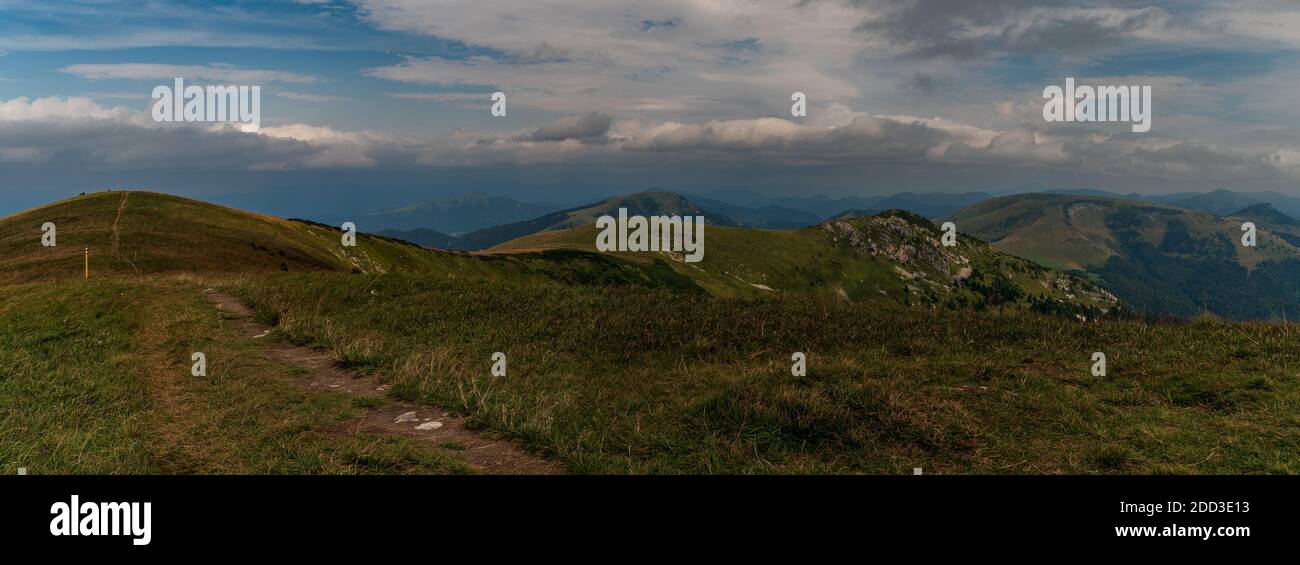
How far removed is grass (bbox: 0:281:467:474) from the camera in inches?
336

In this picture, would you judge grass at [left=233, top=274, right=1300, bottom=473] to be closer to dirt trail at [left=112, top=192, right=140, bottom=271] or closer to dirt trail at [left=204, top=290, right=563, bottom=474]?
dirt trail at [left=204, top=290, right=563, bottom=474]

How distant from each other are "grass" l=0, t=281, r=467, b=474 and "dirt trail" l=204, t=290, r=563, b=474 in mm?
421

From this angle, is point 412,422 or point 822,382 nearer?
point 412,422

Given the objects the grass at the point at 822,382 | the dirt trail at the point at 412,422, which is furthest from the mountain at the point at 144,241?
the dirt trail at the point at 412,422

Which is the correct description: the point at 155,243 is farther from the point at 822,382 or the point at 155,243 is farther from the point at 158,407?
the point at 822,382

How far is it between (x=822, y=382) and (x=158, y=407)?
13228mm

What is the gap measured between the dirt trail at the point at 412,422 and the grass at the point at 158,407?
0.42 m

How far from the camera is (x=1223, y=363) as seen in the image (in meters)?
13.9

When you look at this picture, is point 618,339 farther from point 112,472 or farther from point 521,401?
point 112,472

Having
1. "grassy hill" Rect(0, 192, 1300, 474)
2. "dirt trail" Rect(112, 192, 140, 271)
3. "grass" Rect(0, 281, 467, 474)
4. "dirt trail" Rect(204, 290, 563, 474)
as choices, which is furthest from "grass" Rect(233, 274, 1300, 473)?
"dirt trail" Rect(112, 192, 140, 271)

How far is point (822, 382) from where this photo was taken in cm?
1316

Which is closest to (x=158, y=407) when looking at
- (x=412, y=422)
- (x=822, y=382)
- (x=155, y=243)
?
(x=412, y=422)
